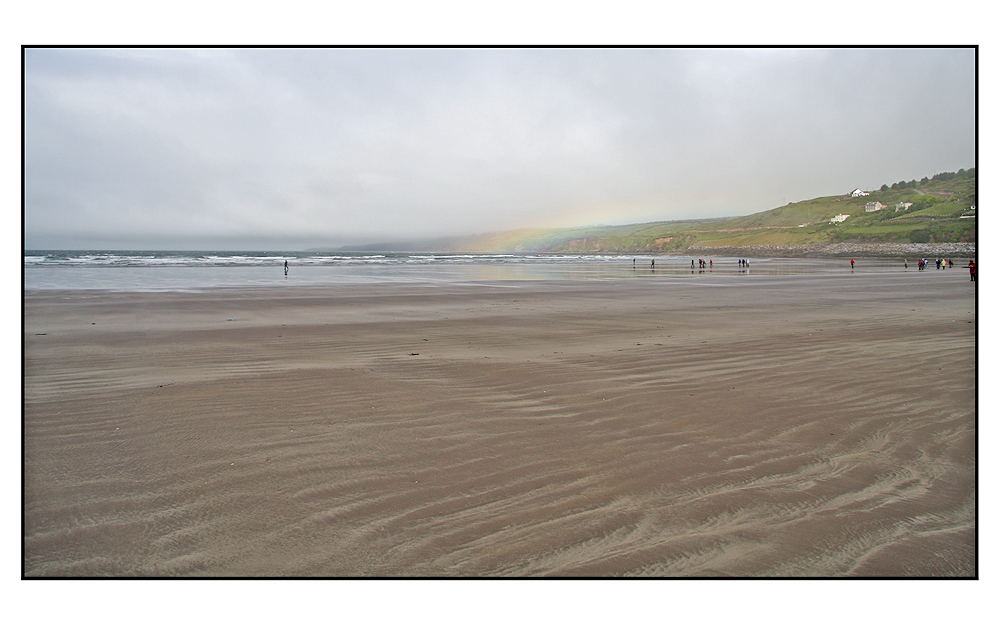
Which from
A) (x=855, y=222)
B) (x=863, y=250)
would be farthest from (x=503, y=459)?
(x=855, y=222)

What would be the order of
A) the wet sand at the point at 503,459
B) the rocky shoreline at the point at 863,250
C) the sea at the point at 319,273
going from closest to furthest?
the wet sand at the point at 503,459
the sea at the point at 319,273
the rocky shoreline at the point at 863,250

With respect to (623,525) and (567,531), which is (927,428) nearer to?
(623,525)

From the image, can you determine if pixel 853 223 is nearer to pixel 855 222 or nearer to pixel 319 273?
pixel 855 222

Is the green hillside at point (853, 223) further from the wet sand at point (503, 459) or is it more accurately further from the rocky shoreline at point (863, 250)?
the wet sand at point (503, 459)

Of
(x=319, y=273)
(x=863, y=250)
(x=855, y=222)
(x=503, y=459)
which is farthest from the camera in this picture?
(x=855, y=222)

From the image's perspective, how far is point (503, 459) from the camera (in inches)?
156

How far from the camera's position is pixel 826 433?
177 inches

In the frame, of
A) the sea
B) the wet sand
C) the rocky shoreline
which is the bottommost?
the wet sand

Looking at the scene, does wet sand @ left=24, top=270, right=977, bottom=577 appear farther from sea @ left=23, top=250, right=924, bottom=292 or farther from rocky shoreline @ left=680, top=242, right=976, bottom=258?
rocky shoreline @ left=680, top=242, right=976, bottom=258

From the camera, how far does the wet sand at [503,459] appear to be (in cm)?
282

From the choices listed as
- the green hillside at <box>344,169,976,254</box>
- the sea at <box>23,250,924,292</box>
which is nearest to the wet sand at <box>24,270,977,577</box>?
the sea at <box>23,250,924,292</box>

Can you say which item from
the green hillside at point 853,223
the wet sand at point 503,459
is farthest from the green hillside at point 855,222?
the wet sand at point 503,459

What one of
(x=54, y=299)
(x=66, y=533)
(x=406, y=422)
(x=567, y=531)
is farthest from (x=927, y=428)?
(x=54, y=299)

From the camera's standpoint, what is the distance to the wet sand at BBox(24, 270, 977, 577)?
282 cm
